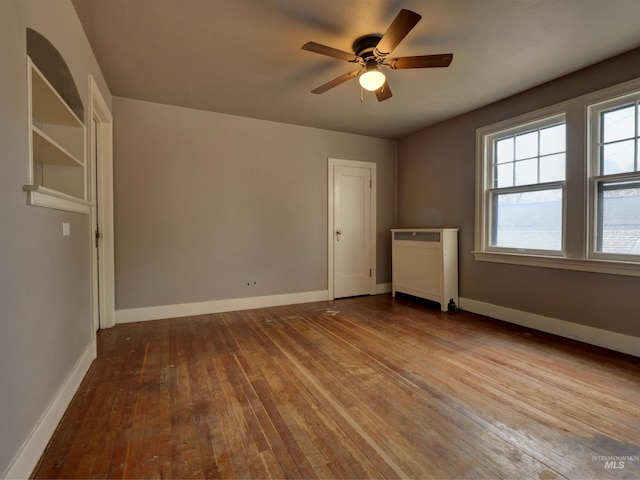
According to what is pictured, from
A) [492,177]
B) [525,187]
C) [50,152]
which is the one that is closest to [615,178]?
[525,187]

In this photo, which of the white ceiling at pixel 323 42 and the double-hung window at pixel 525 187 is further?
the double-hung window at pixel 525 187

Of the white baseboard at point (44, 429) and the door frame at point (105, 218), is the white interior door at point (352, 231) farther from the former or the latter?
the white baseboard at point (44, 429)

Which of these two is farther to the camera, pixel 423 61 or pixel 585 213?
pixel 585 213

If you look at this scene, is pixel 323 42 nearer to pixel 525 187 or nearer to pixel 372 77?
pixel 372 77

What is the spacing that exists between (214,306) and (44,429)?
2.44 m

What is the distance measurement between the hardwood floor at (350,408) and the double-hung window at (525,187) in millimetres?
1046

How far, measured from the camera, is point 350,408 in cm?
188

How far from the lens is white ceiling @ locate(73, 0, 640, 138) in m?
2.08

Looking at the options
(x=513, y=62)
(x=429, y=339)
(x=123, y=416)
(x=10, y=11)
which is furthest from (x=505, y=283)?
(x=10, y=11)

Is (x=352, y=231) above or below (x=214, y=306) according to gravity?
above

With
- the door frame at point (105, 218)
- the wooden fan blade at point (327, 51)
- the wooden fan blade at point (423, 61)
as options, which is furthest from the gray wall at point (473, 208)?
the door frame at point (105, 218)

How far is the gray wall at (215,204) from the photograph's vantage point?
3.57 metres

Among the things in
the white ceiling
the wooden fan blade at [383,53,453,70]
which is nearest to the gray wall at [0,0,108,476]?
the white ceiling

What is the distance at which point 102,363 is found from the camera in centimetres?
249
